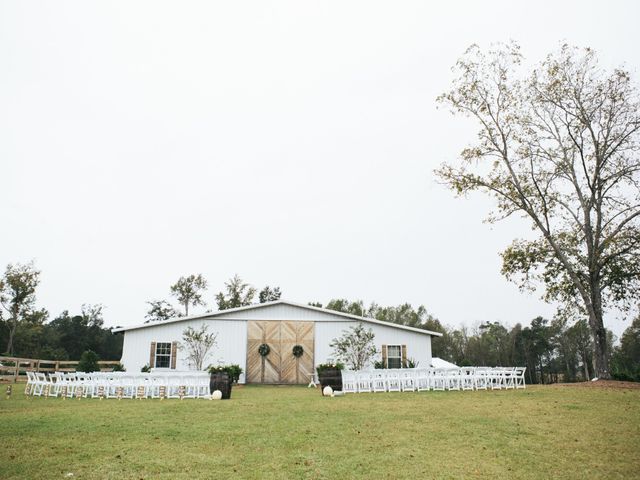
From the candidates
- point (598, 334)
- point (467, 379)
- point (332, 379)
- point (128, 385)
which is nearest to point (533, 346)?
point (598, 334)

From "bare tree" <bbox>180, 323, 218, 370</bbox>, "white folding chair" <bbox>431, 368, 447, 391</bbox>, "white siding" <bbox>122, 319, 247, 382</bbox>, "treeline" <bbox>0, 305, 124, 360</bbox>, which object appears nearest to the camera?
"white folding chair" <bbox>431, 368, 447, 391</bbox>

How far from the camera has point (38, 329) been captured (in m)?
34.8

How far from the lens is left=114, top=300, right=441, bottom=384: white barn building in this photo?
24016 millimetres

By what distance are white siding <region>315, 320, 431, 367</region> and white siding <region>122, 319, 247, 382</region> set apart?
387 cm

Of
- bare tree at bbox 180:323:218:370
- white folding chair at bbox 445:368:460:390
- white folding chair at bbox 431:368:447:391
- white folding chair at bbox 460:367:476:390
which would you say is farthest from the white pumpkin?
bare tree at bbox 180:323:218:370

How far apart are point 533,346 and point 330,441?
49.3 metres

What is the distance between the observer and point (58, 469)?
5754mm

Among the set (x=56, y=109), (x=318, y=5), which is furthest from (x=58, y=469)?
(x=56, y=109)

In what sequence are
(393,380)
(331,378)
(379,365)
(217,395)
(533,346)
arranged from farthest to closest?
1. (533,346)
2. (379,365)
3. (393,380)
4. (331,378)
5. (217,395)

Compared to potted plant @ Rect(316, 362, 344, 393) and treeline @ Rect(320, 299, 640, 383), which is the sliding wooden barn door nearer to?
potted plant @ Rect(316, 362, 344, 393)

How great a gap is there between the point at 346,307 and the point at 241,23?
4496 centimetres

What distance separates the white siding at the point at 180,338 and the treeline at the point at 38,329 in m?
11.9

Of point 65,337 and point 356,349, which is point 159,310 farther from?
point 356,349

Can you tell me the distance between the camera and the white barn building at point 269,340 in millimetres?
24016
